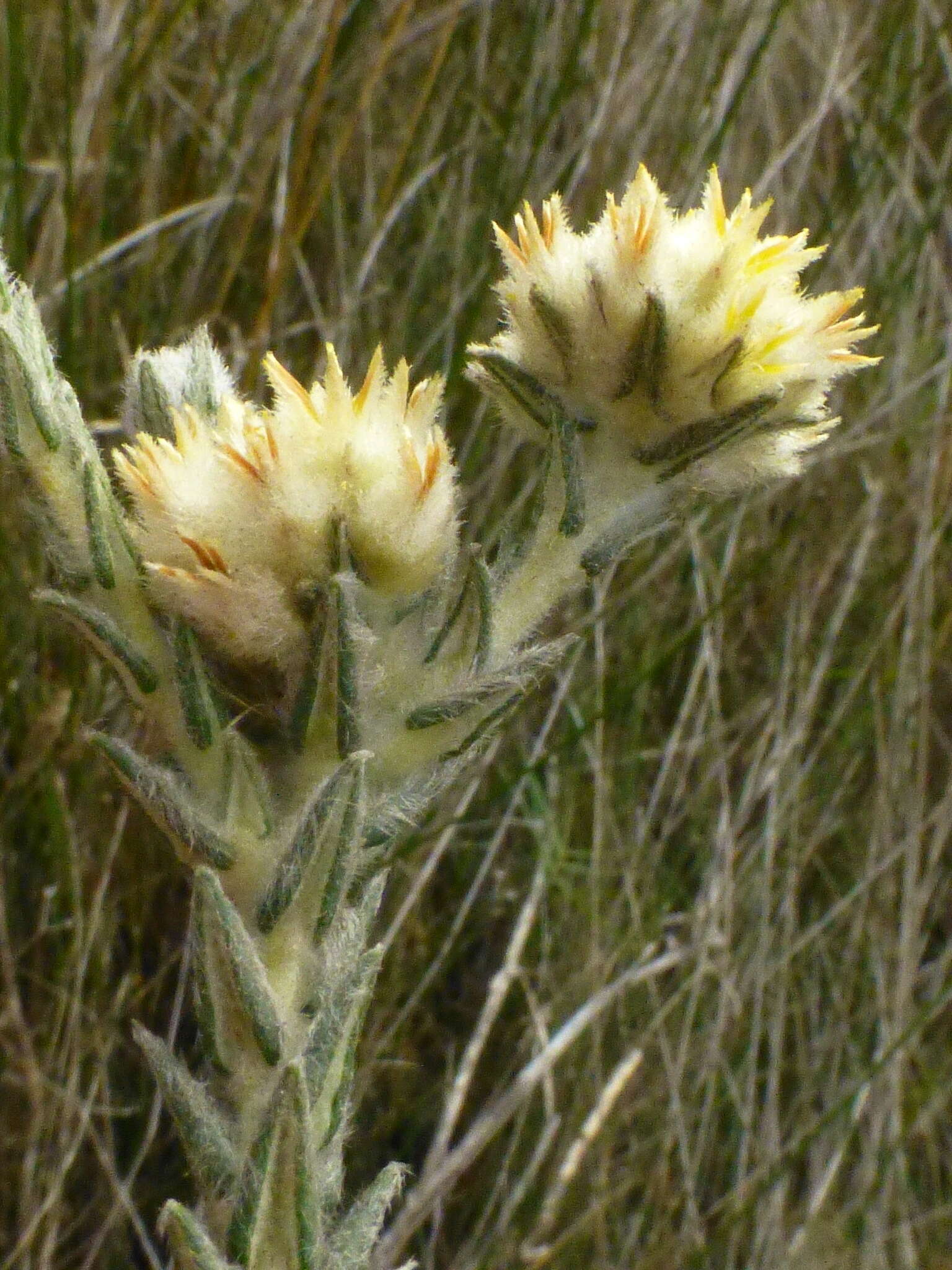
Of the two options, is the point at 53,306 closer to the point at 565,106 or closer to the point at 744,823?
the point at 565,106

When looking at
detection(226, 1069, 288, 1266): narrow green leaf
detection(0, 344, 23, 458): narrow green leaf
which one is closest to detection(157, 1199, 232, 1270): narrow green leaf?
detection(226, 1069, 288, 1266): narrow green leaf

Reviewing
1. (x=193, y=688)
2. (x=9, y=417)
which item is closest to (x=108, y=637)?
(x=193, y=688)

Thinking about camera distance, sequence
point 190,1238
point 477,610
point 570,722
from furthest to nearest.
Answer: point 570,722
point 477,610
point 190,1238

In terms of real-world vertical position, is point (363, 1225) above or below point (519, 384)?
below

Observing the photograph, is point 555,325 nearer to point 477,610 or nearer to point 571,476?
point 571,476

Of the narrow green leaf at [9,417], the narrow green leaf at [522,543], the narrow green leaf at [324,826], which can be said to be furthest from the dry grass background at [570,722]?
the narrow green leaf at [9,417]

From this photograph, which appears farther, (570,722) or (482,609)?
(570,722)
